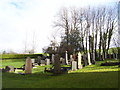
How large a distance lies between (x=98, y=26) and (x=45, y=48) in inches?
555

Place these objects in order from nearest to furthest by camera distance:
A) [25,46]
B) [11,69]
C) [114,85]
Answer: [114,85], [11,69], [25,46]

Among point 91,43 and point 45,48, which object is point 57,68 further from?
point 45,48

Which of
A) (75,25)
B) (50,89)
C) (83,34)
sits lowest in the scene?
(50,89)

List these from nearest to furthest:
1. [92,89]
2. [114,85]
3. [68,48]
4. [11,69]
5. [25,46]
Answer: [92,89] < [114,85] < [11,69] < [68,48] < [25,46]

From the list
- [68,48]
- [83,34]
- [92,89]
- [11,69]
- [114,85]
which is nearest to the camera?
[92,89]

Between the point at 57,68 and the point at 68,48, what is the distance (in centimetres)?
2185

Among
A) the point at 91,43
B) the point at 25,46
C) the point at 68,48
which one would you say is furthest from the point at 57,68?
the point at 25,46

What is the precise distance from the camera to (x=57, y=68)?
11523mm

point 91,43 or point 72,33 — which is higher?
point 72,33

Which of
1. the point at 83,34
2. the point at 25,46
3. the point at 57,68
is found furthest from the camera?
the point at 25,46

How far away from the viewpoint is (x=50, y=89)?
629cm

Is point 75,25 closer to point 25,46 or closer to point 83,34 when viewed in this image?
point 83,34

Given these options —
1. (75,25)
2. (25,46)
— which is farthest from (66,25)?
(25,46)

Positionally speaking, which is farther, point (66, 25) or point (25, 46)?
point (25, 46)
